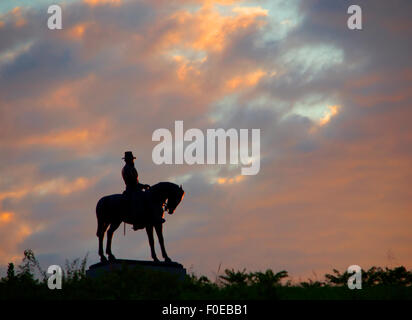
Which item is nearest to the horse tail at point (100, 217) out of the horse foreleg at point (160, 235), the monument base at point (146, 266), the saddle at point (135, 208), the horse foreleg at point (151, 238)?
the saddle at point (135, 208)

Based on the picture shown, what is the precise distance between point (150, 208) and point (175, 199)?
2.86 ft

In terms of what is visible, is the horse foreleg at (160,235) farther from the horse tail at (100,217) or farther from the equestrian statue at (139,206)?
the horse tail at (100,217)

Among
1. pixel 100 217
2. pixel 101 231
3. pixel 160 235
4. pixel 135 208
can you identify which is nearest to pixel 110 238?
pixel 101 231

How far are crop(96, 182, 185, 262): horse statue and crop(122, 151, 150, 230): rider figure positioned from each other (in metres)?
0.18

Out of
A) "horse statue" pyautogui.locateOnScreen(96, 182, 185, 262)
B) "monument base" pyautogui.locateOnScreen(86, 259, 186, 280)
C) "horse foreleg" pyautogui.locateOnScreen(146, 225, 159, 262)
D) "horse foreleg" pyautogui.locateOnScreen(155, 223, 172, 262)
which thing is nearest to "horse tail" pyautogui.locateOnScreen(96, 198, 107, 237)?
"horse statue" pyautogui.locateOnScreen(96, 182, 185, 262)

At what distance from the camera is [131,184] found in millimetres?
22031

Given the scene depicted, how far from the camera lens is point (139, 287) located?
16719 mm

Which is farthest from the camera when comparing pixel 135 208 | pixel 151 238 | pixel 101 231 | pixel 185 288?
pixel 101 231

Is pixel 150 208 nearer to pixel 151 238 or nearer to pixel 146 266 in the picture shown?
pixel 151 238

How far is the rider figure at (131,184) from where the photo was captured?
859 inches

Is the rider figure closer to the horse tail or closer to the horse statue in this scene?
the horse statue
